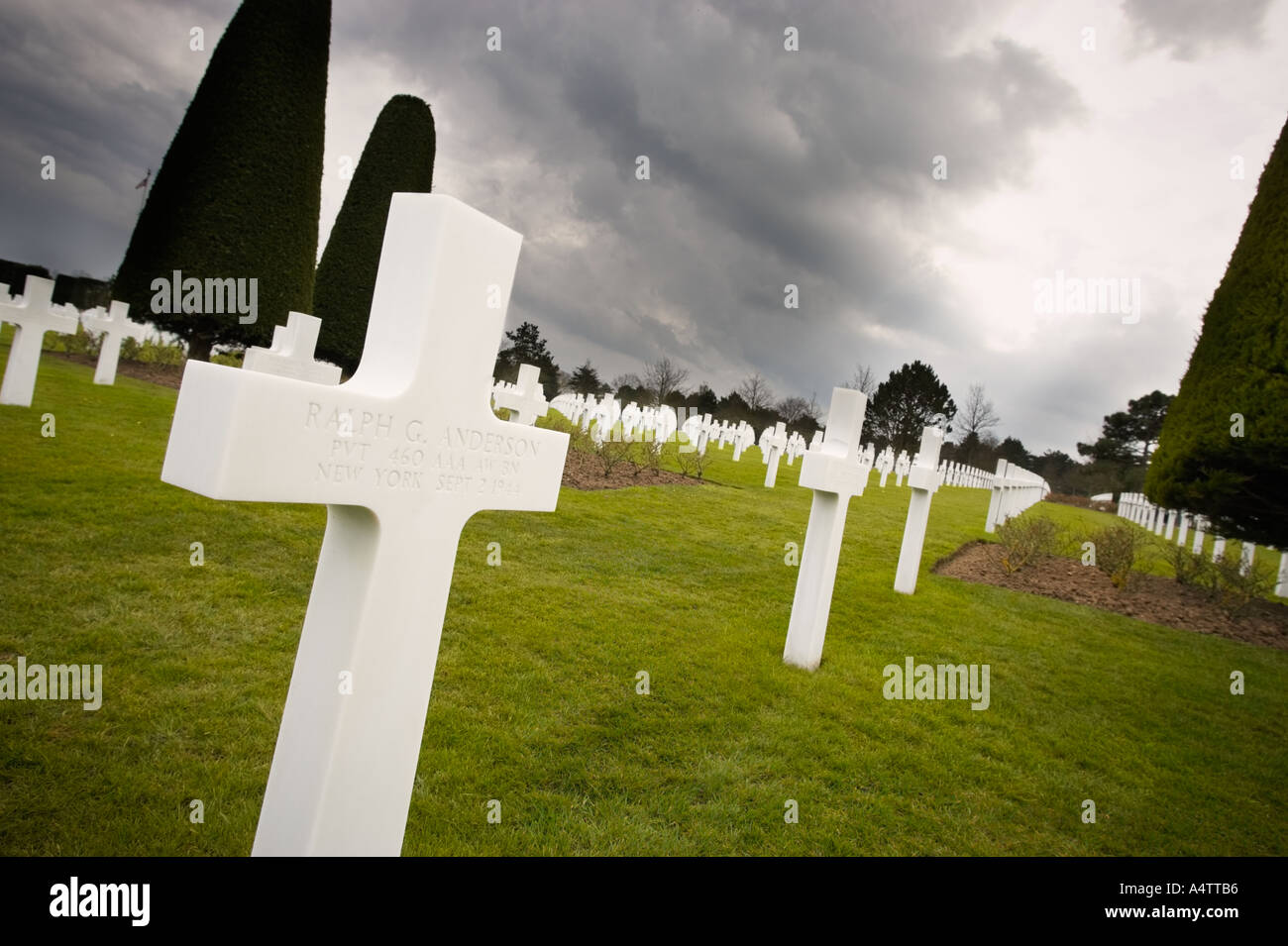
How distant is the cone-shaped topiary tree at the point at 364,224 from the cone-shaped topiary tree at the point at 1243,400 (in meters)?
17.2

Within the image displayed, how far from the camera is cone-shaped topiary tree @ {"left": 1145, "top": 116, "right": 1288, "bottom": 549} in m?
7.12

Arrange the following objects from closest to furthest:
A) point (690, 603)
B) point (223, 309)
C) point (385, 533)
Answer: point (385, 533)
point (690, 603)
point (223, 309)

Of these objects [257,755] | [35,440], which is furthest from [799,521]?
[35,440]

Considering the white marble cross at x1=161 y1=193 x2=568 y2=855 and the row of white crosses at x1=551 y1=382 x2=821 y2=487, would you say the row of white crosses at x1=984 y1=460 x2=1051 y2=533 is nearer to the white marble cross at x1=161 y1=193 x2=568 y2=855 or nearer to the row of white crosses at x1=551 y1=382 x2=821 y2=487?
the row of white crosses at x1=551 y1=382 x2=821 y2=487

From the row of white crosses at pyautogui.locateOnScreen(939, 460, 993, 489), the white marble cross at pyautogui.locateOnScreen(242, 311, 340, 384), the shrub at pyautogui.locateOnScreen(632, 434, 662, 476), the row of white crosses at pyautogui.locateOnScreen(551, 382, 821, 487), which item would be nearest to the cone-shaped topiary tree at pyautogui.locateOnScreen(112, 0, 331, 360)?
the row of white crosses at pyautogui.locateOnScreen(551, 382, 821, 487)

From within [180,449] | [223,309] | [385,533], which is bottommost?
[385,533]

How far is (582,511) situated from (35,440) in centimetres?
579

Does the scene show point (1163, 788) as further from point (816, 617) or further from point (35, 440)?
point (35, 440)

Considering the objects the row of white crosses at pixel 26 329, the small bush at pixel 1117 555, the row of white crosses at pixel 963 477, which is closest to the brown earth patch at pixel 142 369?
the row of white crosses at pixel 26 329

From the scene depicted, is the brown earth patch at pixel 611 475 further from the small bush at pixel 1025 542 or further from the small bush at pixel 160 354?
the small bush at pixel 160 354

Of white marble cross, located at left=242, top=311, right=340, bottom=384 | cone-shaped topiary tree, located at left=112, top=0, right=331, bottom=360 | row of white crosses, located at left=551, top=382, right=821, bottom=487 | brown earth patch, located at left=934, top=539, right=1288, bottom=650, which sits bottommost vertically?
brown earth patch, located at left=934, top=539, right=1288, bottom=650

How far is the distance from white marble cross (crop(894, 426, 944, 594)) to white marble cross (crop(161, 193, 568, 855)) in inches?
233

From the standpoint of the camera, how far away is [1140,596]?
29.2 ft

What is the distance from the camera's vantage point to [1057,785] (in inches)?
141
